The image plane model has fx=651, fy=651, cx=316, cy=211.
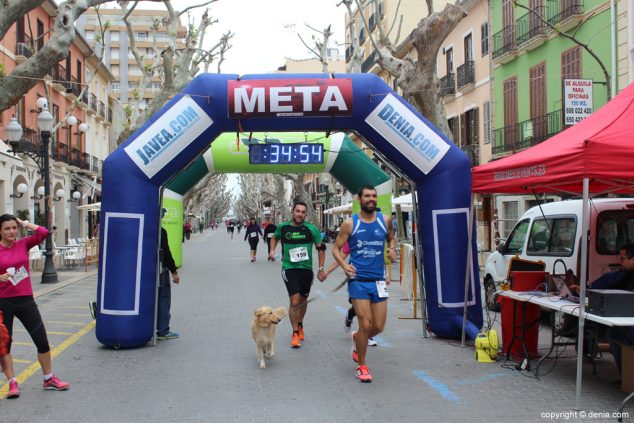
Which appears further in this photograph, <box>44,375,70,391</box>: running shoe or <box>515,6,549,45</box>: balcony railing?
<box>515,6,549,45</box>: balcony railing

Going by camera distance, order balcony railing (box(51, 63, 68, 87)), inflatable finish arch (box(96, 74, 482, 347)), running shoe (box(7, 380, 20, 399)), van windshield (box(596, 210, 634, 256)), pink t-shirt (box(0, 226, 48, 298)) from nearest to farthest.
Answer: pink t-shirt (box(0, 226, 48, 298))
running shoe (box(7, 380, 20, 399))
inflatable finish arch (box(96, 74, 482, 347))
van windshield (box(596, 210, 634, 256))
balcony railing (box(51, 63, 68, 87))

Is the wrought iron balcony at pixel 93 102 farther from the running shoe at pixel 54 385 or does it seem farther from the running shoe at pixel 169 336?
the running shoe at pixel 54 385

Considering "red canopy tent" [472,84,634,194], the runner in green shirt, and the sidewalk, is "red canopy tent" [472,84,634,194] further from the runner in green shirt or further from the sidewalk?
the sidewalk

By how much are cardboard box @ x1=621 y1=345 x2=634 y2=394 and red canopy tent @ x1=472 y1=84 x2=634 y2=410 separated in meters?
0.45

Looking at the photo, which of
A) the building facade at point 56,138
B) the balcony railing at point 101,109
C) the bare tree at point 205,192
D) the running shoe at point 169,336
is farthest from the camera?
the balcony railing at point 101,109

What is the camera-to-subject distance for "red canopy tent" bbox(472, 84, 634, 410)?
223 inches

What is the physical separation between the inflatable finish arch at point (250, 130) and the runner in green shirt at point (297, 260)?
140 centimetres

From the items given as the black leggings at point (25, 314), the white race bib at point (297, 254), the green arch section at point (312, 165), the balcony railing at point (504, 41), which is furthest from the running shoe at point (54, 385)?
the balcony railing at point (504, 41)

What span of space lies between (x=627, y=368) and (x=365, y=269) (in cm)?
254

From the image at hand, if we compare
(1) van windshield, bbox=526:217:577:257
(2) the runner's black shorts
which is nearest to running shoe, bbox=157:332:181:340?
(2) the runner's black shorts

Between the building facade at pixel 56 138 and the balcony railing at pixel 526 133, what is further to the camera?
the building facade at pixel 56 138

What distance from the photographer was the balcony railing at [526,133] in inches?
886

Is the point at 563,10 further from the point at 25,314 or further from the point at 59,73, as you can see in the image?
the point at 59,73

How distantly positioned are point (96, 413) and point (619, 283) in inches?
205
